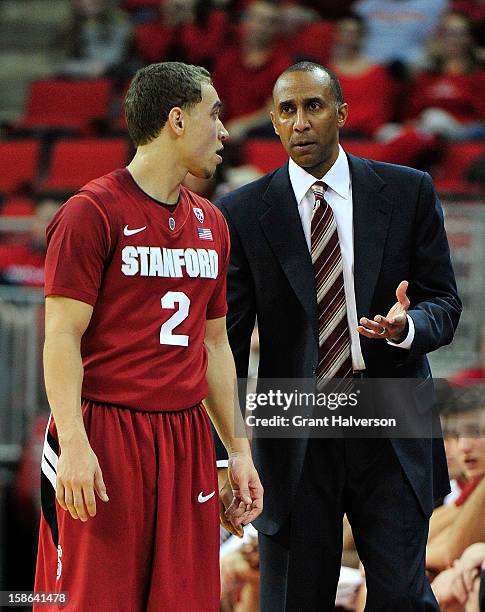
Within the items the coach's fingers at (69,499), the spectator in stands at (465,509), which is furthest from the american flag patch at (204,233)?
the spectator in stands at (465,509)

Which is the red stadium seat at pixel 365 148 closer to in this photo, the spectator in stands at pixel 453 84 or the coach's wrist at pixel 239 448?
the spectator in stands at pixel 453 84

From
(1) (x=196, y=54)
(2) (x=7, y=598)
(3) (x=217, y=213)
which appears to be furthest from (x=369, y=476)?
(1) (x=196, y=54)

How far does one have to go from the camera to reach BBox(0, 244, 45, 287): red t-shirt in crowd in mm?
7406

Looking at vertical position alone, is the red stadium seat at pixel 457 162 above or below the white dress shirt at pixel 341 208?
above

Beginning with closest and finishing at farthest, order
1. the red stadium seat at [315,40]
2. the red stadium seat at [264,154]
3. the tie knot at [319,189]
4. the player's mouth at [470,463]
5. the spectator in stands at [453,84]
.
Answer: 1. the tie knot at [319,189]
2. the player's mouth at [470,463]
3. the red stadium seat at [264,154]
4. the spectator in stands at [453,84]
5. the red stadium seat at [315,40]

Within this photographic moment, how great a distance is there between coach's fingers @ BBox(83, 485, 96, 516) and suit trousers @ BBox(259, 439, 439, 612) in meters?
0.84

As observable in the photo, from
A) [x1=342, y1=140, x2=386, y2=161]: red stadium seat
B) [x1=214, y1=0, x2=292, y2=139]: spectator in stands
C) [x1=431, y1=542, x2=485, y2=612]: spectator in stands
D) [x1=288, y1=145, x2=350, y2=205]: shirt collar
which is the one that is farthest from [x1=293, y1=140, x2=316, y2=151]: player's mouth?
[x1=214, y1=0, x2=292, y2=139]: spectator in stands

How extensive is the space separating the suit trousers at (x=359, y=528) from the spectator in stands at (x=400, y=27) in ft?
19.9

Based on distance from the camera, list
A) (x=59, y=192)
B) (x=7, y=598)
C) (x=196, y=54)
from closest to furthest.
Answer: (x=7, y=598) → (x=59, y=192) → (x=196, y=54)

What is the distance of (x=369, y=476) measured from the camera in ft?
11.6

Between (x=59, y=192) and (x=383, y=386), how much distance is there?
16.9 ft

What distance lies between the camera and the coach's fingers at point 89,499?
294 cm

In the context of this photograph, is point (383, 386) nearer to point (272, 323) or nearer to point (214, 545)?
point (272, 323)

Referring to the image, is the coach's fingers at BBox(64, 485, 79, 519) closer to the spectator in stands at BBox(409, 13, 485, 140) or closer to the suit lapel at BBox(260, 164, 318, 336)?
the suit lapel at BBox(260, 164, 318, 336)
